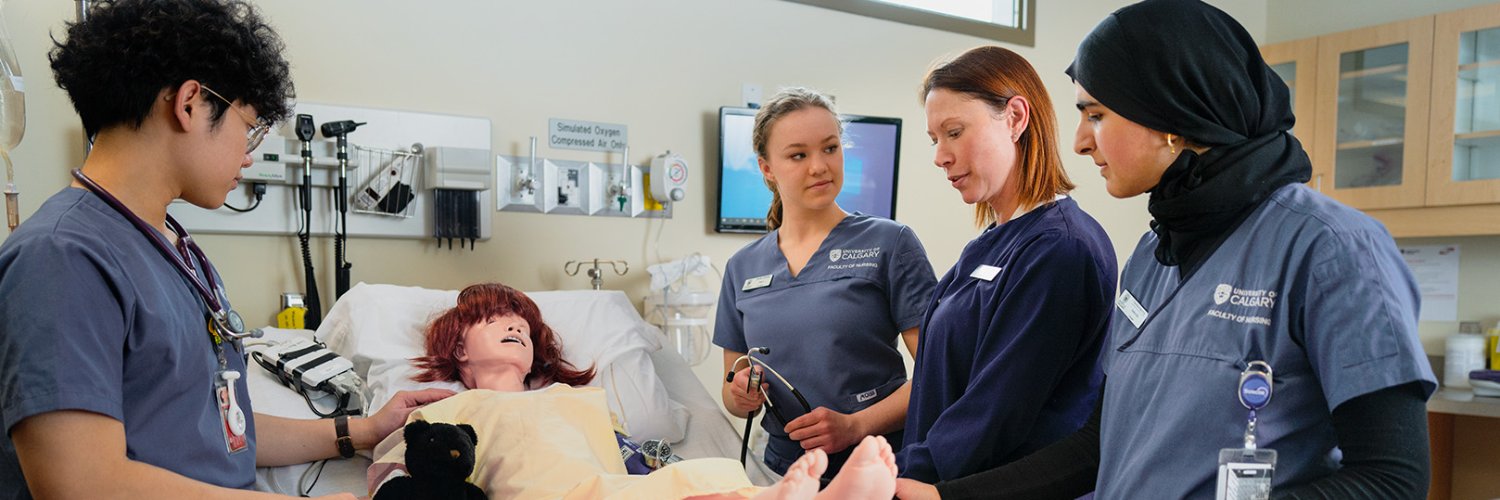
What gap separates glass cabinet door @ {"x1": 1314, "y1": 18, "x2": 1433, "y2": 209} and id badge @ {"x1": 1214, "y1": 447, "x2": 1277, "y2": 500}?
3249mm

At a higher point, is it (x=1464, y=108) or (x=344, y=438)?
(x=1464, y=108)

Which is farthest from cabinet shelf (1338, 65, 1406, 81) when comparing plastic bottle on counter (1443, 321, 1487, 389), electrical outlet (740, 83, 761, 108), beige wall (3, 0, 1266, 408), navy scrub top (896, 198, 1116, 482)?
navy scrub top (896, 198, 1116, 482)

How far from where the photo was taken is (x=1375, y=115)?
3.55 metres

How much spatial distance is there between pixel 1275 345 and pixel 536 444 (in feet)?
3.83

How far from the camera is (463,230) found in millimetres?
2447

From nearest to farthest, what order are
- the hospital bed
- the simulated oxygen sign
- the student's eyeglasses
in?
the student's eyeglasses, the hospital bed, the simulated oxygen sign


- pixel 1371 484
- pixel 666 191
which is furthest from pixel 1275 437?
pixel 666 191

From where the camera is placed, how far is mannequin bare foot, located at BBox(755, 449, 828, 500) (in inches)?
40.1

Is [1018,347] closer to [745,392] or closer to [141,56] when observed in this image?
[745,392]

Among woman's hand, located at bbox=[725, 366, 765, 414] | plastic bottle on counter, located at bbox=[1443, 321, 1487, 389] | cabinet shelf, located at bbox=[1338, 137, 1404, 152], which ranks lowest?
plastic bottle on counter, located at bbox=[1443, 321, 1487, 389]

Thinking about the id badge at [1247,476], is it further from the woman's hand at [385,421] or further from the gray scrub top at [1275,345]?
the woman's hand at [385,421]

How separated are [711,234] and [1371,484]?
84.6 inches

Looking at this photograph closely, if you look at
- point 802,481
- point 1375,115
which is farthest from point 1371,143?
point 802,481

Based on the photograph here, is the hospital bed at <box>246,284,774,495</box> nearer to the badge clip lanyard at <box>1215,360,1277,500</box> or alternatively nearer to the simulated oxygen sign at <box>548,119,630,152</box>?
the simulated oxygen sign at <box>548,119,630,152</box>
